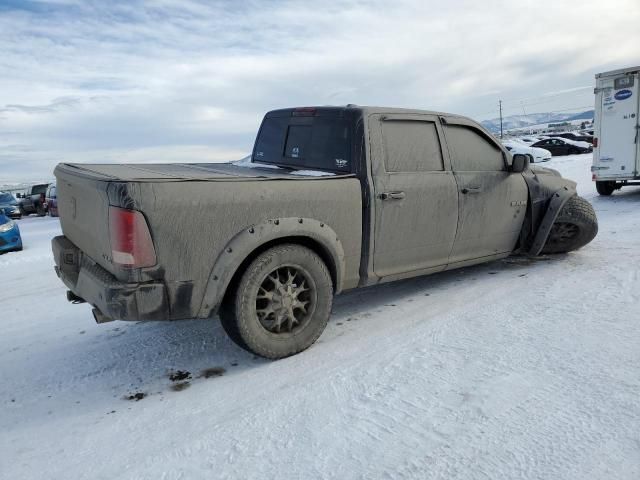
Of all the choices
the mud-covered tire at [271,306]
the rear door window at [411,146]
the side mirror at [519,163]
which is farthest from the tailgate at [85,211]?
the side mirror at [519,163]

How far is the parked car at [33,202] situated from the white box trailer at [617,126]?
83.6ft

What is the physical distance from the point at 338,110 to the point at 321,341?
1849 mm

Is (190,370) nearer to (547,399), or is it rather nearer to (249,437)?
(249,437)

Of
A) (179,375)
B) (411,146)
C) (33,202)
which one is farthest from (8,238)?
(33,202)

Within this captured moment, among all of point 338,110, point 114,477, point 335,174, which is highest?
point 338,110

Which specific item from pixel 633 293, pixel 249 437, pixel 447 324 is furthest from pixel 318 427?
pixel 633 293

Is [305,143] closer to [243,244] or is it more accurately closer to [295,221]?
[295,221]

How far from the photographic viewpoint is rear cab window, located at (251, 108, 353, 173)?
3906 mm

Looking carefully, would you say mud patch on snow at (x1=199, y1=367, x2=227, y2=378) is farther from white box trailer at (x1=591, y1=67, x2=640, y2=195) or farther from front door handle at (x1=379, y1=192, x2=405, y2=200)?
white box trailer at (x1=591, y1=67, x2=640, y2=195)

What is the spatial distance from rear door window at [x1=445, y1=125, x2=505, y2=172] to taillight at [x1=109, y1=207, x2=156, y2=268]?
279 cm

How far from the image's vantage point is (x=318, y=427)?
2.45m

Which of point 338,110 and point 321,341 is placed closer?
point 321,341

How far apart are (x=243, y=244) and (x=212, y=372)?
90 cm

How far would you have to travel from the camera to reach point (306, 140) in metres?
4.33
